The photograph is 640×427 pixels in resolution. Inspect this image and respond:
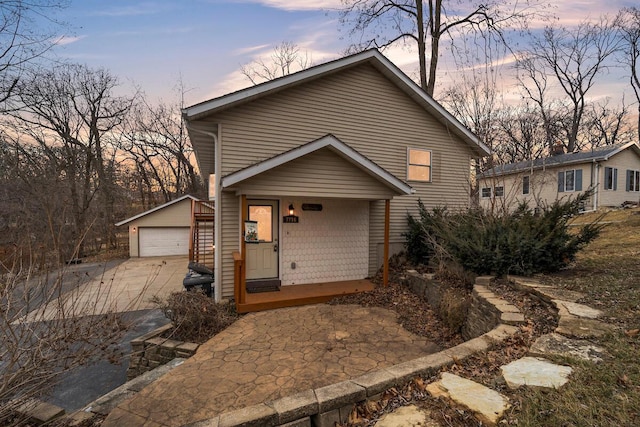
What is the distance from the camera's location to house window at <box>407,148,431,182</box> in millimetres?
9586

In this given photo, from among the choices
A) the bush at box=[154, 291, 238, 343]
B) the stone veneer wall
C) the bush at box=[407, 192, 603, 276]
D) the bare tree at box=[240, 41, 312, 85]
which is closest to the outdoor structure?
the bare tree at box=[240, 41, 312, 85]

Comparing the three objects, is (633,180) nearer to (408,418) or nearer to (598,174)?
(598,174)

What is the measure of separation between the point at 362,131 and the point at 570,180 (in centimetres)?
1811

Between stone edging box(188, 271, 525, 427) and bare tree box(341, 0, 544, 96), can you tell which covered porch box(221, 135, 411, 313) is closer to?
stone edging box(188, 271, 525, 427)

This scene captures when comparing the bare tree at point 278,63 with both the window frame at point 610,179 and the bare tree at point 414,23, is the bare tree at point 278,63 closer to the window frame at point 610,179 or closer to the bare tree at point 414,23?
the bare tree at point 414,23

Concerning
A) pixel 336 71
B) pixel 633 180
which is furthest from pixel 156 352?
pixel 633 180

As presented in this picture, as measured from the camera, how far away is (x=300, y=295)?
7.02m

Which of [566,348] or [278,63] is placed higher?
[278,63]

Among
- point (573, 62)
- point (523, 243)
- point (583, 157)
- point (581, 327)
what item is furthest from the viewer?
point (573, 62)

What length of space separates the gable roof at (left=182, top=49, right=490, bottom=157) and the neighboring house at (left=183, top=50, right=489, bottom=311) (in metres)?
0.03

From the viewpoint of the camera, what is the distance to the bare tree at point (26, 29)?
17.7 ft

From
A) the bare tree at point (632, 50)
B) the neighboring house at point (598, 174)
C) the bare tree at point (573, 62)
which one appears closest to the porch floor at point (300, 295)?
the neighboring house at point (598, 174)

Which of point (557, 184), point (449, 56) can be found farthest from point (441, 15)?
point (557, 184)

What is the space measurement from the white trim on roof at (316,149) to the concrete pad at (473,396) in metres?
4.91
